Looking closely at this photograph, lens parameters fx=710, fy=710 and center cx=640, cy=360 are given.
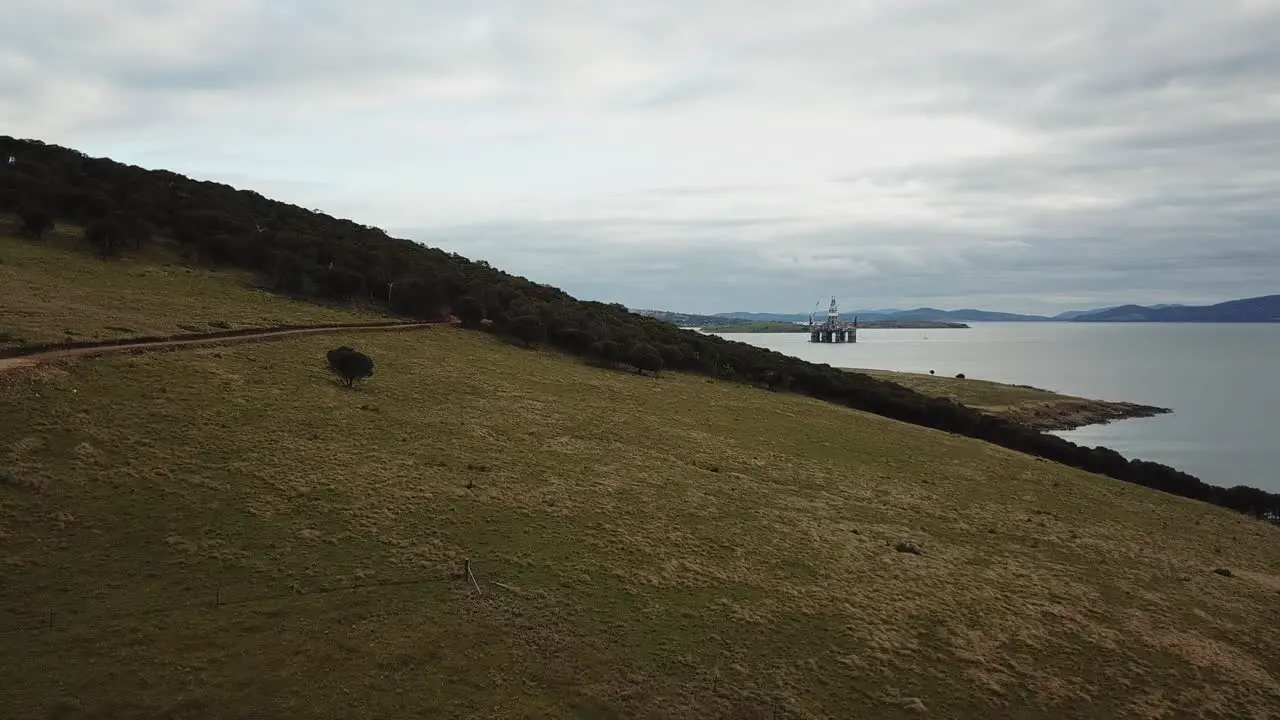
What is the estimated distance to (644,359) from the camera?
2522 inches

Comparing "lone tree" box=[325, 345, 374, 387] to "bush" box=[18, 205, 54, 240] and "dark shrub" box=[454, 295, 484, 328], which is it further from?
"bush" box=[18, 205, 54, 240]

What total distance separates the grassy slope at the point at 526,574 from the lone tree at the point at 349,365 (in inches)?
47.4

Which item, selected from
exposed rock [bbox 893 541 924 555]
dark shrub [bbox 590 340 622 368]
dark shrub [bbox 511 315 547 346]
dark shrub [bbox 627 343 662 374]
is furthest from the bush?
exposed rock [bbox 893 541 924 555]

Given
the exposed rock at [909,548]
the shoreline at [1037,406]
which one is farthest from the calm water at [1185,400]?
the exposed rock at [909,548]

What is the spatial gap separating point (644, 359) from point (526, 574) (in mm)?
42355

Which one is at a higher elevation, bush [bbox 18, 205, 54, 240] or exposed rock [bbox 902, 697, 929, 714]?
bush [bbox 18, 205, 54, 240]

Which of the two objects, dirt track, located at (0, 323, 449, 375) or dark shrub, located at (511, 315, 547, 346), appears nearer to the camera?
dirt track, located at (0, 323, 449, 375)

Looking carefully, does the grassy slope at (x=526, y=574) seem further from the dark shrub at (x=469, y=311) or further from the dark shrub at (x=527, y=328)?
the dark shrub at (x=469, y=311)

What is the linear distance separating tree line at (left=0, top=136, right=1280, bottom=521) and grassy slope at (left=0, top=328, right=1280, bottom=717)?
23.1 m

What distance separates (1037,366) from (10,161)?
20191 centimetres

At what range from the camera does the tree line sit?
189 feet

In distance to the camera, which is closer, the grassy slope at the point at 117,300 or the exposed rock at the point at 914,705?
the exposed rock at the point at 914,705

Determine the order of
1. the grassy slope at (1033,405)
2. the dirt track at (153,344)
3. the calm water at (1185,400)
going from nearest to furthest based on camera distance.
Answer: the dirt track at (153,344), the calm water at (1185,400), the grassy slope at (1033,405)

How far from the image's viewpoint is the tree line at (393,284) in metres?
57.7
